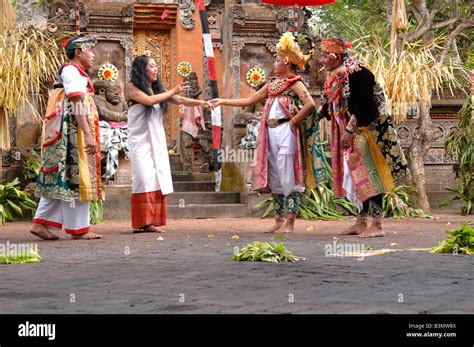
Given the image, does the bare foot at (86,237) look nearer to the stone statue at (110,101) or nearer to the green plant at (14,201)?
the green plant at (14,201)

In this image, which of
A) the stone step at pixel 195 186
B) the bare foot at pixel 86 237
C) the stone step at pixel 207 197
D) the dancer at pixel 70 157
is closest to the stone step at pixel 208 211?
the stone step at pixel 207 197

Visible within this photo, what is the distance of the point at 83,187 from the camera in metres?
8.63

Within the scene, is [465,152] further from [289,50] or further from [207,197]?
[289,50]

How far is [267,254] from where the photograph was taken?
20.9ft

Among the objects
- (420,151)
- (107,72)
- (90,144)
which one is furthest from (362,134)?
(107,72)

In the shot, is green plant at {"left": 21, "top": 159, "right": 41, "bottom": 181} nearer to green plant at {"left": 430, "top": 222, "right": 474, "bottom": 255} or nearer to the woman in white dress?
the woman in white dress

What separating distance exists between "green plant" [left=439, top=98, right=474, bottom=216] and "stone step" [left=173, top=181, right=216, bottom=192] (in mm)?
3941

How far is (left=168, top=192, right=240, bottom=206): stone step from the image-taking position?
44.7 feet

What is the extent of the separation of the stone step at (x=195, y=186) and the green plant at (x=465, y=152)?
394cm

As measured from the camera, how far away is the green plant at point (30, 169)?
1272 cm
